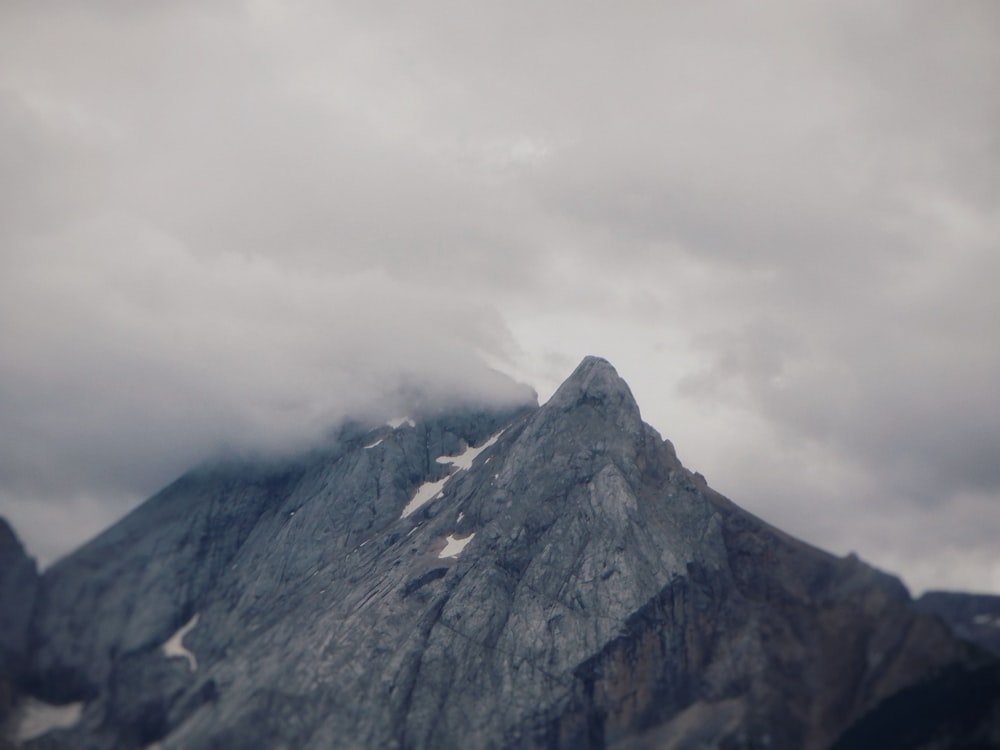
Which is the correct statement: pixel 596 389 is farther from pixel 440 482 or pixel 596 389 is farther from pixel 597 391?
pixel 440 482

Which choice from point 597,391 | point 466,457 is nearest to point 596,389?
point 597,391

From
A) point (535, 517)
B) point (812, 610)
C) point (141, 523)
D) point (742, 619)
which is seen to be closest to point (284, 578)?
point (141, 523)

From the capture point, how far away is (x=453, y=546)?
5571 inches

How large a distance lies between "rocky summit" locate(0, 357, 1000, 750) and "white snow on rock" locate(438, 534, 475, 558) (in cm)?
39

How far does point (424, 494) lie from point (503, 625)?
40.6 meters

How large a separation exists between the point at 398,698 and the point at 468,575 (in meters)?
21.5

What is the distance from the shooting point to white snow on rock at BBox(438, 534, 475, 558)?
140 m

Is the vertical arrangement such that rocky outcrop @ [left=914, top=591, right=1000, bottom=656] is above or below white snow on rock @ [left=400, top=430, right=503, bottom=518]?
below

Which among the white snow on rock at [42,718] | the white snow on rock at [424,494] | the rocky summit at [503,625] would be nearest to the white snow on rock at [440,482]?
the white snow on rock at [424,494]

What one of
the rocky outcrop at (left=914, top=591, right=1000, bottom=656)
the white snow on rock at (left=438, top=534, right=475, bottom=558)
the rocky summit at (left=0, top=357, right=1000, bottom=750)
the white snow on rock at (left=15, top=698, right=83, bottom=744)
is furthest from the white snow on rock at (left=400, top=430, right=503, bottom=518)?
the rocky outcrop at (left=914, top=591, right=1000, bottom=656)

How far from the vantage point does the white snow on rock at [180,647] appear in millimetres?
132500

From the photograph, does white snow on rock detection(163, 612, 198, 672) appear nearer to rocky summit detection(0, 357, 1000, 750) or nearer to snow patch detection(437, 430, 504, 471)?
rocky summit detection(0, 357, 1000, 750)

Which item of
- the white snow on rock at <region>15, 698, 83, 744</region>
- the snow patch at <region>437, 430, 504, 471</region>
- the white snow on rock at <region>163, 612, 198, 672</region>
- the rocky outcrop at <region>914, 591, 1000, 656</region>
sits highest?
the snow patch at <region>437, 430, 504, 471</region>

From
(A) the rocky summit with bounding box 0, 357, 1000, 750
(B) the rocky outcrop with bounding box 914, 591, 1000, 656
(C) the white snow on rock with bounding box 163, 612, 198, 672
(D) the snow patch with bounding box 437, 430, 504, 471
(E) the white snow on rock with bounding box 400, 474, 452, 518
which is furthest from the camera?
(D) the snow patch with bounding box 437, 430, 504, 471
